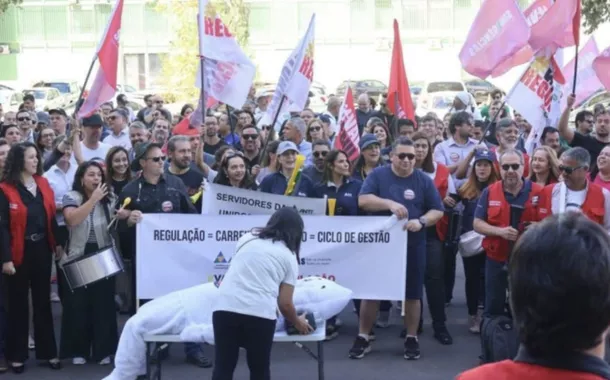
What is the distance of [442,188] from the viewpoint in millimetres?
9141

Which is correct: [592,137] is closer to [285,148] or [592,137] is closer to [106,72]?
[285,148]

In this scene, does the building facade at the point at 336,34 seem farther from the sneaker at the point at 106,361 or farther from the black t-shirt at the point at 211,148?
the sneaker at the point at 106,361

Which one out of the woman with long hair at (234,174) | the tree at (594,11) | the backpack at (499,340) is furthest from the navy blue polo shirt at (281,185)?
the tree at (594,11)

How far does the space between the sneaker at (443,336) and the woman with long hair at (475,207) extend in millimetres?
446

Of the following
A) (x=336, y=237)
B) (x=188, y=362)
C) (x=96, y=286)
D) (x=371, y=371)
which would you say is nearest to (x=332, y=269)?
(x=336, y=237)

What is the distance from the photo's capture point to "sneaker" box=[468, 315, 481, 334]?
29.8 feet

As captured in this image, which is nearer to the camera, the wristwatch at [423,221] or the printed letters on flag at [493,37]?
the wristwatch at [423,221]

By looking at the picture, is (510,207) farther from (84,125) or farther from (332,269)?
(84,125)

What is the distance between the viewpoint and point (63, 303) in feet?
26.4

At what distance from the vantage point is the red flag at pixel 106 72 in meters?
10.4

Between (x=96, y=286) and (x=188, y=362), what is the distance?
3.32 feet

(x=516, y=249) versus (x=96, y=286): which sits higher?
(x=516, y=249)

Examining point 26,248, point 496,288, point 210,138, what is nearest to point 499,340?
point 496,288

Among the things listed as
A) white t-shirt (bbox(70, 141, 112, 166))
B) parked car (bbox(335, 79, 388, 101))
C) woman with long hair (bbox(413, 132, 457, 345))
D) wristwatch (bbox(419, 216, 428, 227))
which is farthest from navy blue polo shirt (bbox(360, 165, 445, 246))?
parked car (bbox(335, 79, 388, 101))
